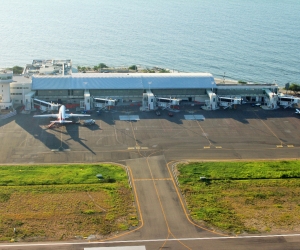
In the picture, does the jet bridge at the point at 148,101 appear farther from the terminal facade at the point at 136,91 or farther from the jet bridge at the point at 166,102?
the jet bridge at the point at 166,102

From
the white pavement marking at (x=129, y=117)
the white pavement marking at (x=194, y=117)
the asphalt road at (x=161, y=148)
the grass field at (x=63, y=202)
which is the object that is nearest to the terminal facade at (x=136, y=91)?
the asphalt road at (x=161, y=148)

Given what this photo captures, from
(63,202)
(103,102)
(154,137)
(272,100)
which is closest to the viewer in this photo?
(63,202)

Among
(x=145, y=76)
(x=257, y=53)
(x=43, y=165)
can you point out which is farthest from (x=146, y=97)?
(x=257, y=53)

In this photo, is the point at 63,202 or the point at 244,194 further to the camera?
the point at 244,194

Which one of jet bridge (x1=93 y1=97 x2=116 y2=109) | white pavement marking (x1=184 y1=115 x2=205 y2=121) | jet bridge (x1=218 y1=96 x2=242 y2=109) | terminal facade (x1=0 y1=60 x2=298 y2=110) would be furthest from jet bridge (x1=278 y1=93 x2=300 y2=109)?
jet bridge (x1=93 y1=97 x2=116 y2=109)

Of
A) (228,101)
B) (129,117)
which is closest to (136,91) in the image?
(129,117)

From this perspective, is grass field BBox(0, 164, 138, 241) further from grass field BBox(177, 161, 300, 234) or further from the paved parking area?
grass field BBox(177, 161, 300, 234)

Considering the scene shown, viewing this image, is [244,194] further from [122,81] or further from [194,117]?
[122,81]

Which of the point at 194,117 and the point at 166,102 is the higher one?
the point at 166,102

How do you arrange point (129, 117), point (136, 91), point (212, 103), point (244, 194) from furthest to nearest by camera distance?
point (136, 91)
point (212, 103)
point (129, 117)
point (244, 194)
